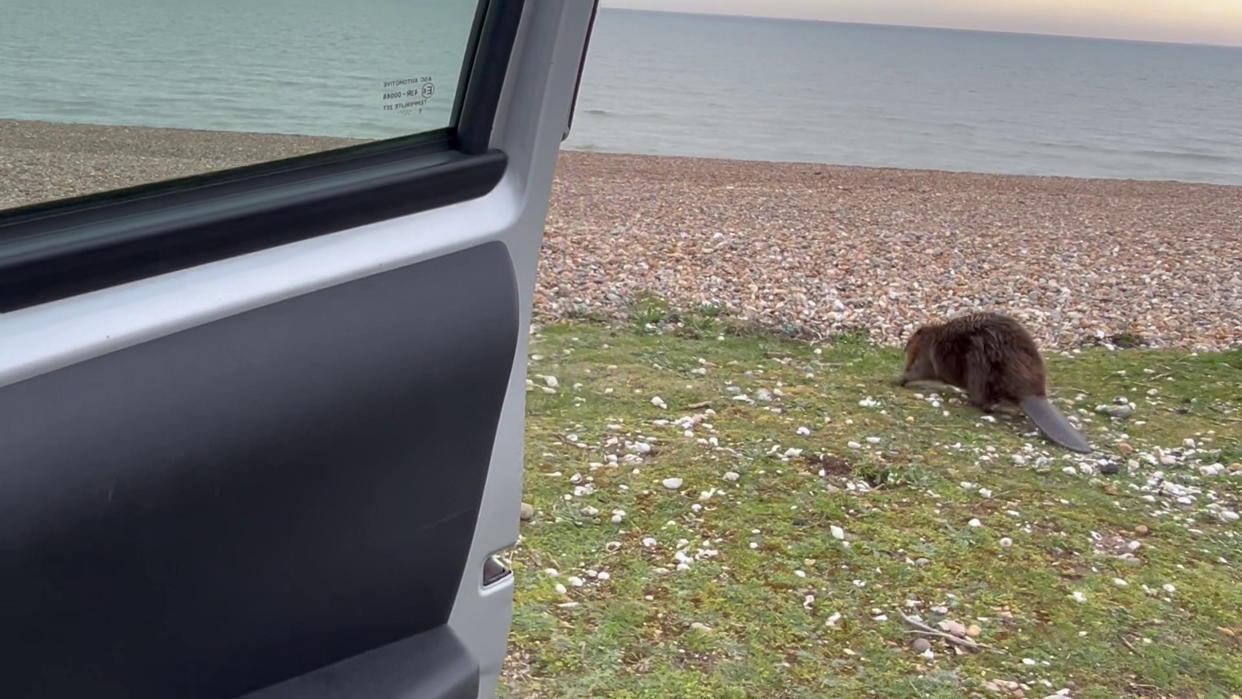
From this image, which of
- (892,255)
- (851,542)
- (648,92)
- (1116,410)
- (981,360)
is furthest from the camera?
(648,92)

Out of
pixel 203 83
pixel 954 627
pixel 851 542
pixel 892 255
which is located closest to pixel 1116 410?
pixel 851 542

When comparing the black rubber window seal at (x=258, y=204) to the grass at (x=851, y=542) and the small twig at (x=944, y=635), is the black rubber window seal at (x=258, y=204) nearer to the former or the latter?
the grass at (x=851, y=542)

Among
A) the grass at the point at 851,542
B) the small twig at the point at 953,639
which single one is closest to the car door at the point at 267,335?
the grass at the point at 851,542

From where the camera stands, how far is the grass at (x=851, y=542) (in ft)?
13.2

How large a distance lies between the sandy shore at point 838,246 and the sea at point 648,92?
0.24 ft

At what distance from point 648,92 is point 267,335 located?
4679cm

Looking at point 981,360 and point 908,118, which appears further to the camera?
point 908,118

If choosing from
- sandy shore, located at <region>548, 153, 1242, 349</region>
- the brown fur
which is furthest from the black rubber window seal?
sandy shore, located at <region>548, 153, 1242, 349</region>

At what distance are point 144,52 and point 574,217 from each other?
1370cm

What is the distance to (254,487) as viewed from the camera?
189 cm

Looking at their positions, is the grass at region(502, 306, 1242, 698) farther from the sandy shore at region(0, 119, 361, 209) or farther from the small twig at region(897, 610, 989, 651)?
the sandy shore at region(0, 119, 361, 209)

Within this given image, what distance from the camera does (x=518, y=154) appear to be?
2.31m

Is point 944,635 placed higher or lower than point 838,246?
higher

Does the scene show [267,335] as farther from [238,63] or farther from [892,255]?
[892,255]
